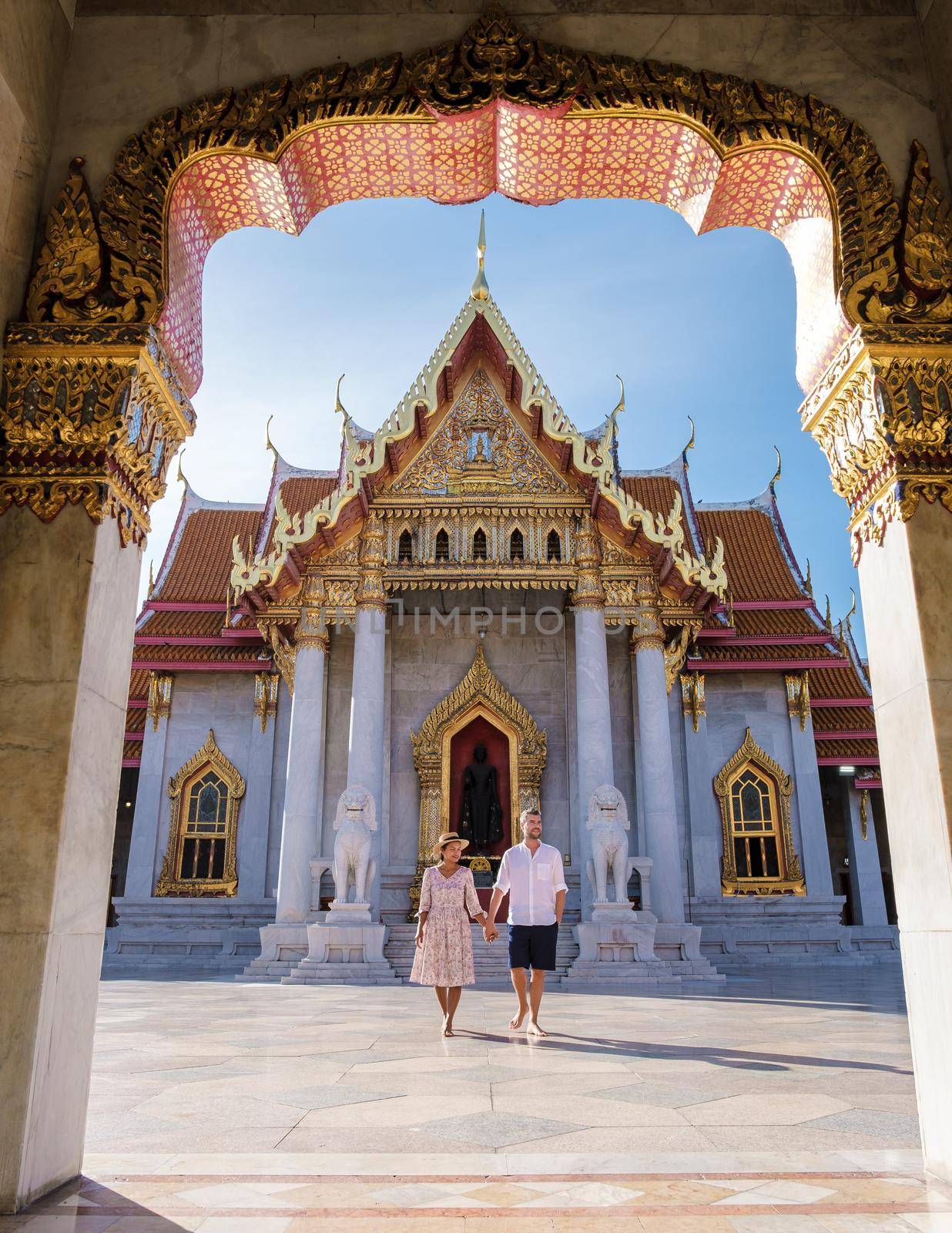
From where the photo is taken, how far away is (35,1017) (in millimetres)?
2930

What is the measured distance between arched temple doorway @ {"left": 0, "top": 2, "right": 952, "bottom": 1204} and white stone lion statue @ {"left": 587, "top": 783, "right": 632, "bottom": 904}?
765cm

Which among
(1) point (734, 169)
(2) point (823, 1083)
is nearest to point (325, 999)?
(2) point (823, 1083)

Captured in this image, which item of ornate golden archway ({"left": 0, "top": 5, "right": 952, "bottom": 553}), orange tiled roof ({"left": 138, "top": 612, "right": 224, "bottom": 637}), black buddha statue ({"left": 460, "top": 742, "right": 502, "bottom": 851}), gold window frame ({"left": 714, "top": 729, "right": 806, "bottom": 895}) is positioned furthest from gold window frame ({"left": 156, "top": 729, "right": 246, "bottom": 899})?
ornate golden archway ({"left": 0, "top": 5, "right": 952, "bottom": 553})

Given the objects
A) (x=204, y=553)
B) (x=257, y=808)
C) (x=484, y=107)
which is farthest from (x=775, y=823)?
(x=484, y=107)

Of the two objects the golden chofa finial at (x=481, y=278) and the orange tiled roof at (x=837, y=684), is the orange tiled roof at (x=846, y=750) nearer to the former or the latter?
the orange tiled roof at (x=837, y=684)

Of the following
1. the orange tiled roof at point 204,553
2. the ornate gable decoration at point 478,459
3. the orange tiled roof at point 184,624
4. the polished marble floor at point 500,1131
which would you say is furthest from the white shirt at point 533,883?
the orange tiled roof at point 204,553

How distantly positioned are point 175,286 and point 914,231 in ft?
9.27

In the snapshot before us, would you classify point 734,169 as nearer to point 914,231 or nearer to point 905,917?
point 914,231

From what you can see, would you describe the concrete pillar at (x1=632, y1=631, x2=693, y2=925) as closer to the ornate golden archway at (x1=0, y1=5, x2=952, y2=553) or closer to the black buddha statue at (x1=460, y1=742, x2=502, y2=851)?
the black buddha statue at (x1=460, y1=742, x2=502, y2=851)

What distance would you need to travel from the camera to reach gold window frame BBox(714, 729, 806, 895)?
15672mm

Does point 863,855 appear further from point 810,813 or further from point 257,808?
point 257,808

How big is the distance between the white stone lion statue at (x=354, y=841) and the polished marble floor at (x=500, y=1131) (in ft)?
14.9

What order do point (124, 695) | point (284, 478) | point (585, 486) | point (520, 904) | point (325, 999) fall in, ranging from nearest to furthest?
point (124, 695) < point (520, 904) < point (325, 999) < point (585, 486) < point (284, 478)

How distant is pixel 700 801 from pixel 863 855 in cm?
557
